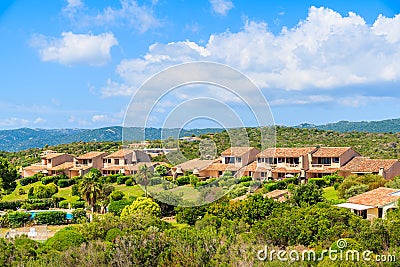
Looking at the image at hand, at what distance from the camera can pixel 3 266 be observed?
539 inches

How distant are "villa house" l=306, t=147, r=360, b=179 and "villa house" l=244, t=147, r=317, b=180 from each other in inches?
19.3

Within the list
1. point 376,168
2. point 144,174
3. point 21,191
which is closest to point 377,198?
point 376,168

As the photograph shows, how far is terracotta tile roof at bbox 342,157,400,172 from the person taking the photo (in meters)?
34.7

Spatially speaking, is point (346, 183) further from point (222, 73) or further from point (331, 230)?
point (222, 73)

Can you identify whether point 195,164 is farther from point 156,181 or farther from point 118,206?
point 118,206

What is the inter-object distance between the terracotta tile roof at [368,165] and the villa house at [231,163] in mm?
7346

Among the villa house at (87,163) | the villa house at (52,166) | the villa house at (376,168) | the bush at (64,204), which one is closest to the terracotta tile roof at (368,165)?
the villa house at (376,168)

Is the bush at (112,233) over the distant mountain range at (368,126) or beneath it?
beneath

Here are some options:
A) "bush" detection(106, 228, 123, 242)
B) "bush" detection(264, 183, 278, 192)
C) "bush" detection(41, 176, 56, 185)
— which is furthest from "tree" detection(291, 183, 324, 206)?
"bush" detection(41, 176, 56, 185)

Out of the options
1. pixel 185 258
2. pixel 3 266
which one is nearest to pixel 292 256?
pixel 185 258

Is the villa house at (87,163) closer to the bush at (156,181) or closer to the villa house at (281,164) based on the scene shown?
the villa house at (281,164)

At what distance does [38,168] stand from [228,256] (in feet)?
146

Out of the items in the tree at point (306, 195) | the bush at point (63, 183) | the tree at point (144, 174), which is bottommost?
the bush at point (63, 183)

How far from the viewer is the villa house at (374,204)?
888 inches
